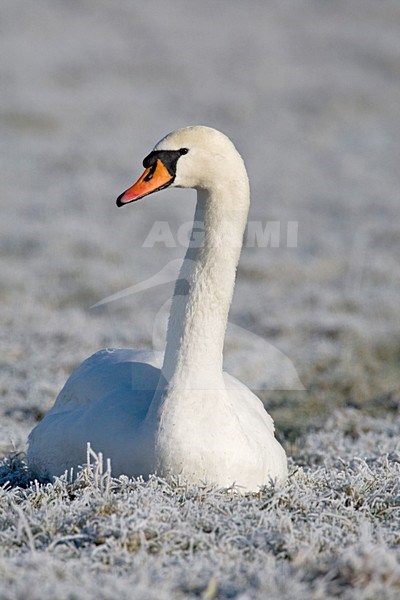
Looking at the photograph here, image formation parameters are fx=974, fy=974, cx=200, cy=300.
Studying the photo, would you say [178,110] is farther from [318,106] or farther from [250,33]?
[250,33]

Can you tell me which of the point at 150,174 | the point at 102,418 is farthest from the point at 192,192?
the point at 102,418

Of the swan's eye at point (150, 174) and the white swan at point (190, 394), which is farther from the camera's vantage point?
the swan's eye at point (150, 174)

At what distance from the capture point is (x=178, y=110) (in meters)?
25.7

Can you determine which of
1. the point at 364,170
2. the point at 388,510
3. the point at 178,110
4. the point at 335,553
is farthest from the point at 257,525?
the point at 178,110

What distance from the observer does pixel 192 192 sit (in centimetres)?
1903

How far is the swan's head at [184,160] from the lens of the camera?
197 inches

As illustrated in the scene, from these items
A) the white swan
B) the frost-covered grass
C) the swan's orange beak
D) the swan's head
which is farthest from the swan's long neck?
the frost-covered grass

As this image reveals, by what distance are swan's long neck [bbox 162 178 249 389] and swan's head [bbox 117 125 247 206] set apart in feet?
0.45

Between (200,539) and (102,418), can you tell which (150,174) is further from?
(200,539)

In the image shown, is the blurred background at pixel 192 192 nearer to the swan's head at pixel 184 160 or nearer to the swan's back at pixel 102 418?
the swan's back at pixel 102 418

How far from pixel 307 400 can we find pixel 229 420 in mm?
3952

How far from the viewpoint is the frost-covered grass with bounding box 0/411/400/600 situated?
3.66 meters

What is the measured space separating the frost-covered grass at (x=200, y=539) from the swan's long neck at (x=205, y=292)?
2.16ft

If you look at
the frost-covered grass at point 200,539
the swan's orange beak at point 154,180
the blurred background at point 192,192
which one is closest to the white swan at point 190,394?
the swan's orange beak at point 154,180
